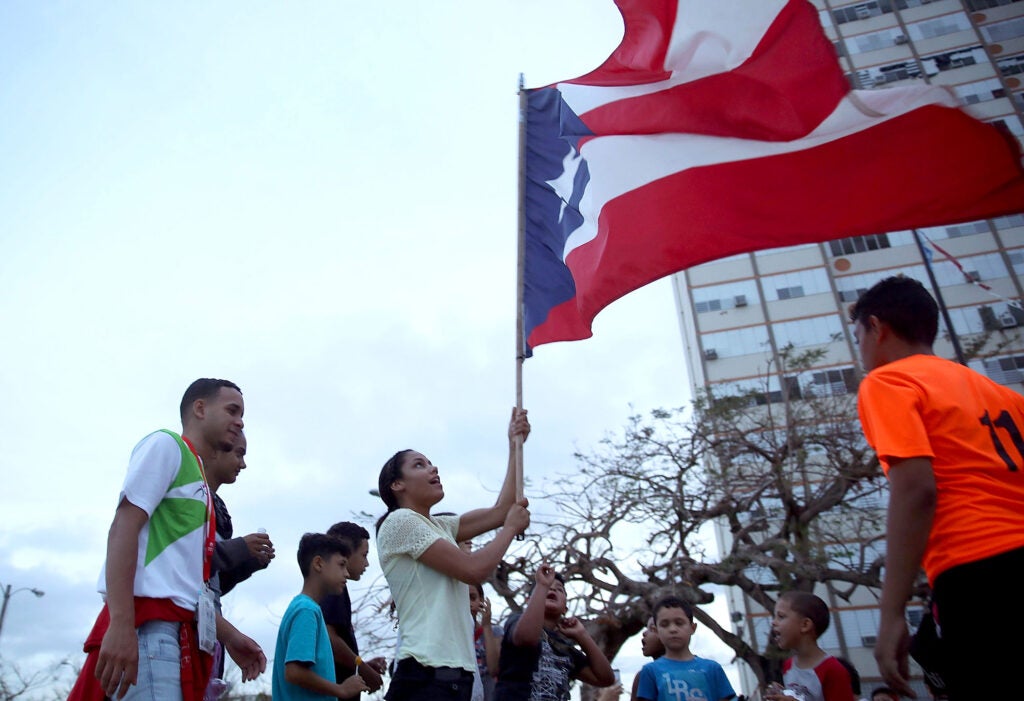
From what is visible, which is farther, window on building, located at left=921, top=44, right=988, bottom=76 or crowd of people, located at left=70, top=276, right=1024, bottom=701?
window on building, located at left=921, top=44, right=988, bottom=76

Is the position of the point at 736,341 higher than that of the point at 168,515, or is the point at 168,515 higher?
the point at 736,341

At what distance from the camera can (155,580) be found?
248 cm

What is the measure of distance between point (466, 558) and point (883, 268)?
114 ft

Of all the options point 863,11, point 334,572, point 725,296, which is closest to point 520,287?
point 334,572

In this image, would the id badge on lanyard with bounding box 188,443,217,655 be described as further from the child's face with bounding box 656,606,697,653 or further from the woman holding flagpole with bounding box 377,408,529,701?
the child's face with bounding box 656,606,697,653

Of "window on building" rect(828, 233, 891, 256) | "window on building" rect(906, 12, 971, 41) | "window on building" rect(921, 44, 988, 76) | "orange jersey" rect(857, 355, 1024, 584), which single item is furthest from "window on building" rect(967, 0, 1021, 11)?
"orange jersey" rect(857, 355, 1024, 584)

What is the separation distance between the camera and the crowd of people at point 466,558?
7.06ft

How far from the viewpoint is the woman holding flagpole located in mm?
2994

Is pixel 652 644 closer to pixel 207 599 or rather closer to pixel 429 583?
pixel 429 583

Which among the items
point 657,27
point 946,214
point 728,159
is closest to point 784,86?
point 728,159

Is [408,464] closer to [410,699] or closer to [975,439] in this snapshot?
[410,699]

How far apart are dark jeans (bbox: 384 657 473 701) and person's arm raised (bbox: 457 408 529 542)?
2.91 feet

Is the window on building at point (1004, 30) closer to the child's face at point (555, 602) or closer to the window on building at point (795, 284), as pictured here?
the window on building at point (795, 284)

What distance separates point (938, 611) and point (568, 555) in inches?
474
